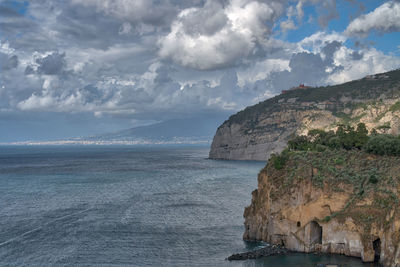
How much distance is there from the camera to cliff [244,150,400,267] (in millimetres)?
41969

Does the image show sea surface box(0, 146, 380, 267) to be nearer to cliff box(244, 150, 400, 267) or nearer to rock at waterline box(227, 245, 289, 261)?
rock at waterline box(227, 245, 289, 261)

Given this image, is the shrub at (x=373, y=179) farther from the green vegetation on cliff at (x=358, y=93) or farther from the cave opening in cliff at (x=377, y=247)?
the green vegetation on cliff at (x=358, y=93)

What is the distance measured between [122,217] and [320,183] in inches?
1329

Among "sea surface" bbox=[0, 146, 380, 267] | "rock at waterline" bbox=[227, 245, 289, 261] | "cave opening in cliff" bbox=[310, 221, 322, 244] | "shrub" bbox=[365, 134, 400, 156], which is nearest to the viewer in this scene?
"rock at waterline" bbox=[227, 245, 289, 261]

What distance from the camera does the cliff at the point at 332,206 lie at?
41969mm

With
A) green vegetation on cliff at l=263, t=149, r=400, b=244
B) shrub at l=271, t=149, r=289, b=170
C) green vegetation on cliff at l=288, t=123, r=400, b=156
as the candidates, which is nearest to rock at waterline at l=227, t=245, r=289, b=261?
green vegetation on cliff at l=263, t=149, r=400, b=244

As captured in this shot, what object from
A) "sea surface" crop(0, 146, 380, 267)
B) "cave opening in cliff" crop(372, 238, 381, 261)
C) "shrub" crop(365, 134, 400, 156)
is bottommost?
"sea surface" crop(0, 146, 380, 267)

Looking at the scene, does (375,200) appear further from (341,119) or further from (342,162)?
(341,119)

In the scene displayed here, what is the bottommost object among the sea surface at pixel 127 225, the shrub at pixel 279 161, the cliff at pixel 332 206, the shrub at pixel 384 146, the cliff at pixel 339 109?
the sea surface at pixel 127 225

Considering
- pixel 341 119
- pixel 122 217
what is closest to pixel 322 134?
pixel 122 217

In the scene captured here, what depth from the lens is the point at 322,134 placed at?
68.4 m

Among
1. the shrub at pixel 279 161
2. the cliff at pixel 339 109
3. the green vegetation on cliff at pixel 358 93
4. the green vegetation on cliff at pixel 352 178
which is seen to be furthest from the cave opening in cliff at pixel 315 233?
the green vegetation on cliff at pixel 358 93

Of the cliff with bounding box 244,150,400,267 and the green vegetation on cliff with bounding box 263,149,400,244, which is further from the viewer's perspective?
the green vegetation on cliff with bounding box 263,149,400,244

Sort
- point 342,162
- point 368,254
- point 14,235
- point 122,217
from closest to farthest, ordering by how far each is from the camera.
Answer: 1. point 368,254
2. point 342,162
3. point 14,235
4. point 122,217
